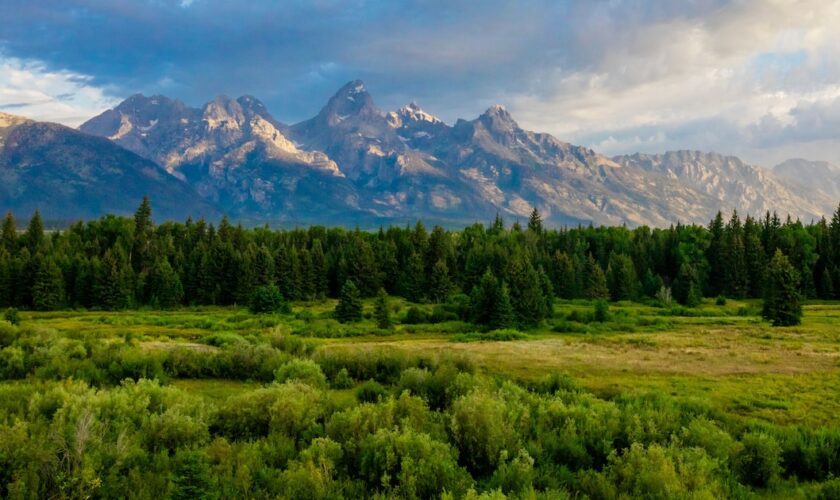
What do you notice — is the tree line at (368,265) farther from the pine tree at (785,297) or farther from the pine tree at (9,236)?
the pine tree at (785,297)

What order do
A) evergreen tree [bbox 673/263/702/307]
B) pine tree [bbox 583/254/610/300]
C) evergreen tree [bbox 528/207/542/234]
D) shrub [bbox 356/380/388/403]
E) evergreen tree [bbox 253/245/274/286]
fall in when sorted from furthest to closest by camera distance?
1. evergreen tree [bbox 528/207/542/234]
2. pine tree [bbox 583/254/610/300]
3. evergreen tree [bbox 253/245/274/286]
4. evergreen tree [bbox 673/263/702/307]
5. shrub [bbox 356/380/388/403]

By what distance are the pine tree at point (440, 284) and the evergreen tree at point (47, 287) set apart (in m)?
62.4

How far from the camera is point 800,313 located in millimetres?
60031

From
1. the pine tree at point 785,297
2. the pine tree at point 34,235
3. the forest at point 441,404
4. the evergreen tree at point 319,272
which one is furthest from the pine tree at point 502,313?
the pine tree at point 34,235

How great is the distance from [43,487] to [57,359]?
1627cm

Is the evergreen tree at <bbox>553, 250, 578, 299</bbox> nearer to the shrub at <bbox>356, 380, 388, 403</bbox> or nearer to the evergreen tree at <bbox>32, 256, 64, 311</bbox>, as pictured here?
the evergreen tree at <bbox>32, 256, 64, 311</bbox>

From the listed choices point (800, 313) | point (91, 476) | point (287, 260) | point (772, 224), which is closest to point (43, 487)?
point (91, 476)

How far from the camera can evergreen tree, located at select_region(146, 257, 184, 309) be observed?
3570 inches

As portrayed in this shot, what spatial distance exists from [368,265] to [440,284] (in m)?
16.2

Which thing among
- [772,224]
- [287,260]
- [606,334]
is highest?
[772,224]

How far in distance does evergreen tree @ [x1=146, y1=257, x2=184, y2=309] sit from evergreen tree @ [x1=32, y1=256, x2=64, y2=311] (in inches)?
530

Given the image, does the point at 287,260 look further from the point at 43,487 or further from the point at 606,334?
the point at 43,487

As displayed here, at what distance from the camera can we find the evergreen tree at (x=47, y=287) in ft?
276

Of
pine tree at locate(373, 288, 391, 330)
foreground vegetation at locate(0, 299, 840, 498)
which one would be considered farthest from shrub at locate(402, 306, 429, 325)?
foreground vegetation at locate(0, 299, 840, 498)
